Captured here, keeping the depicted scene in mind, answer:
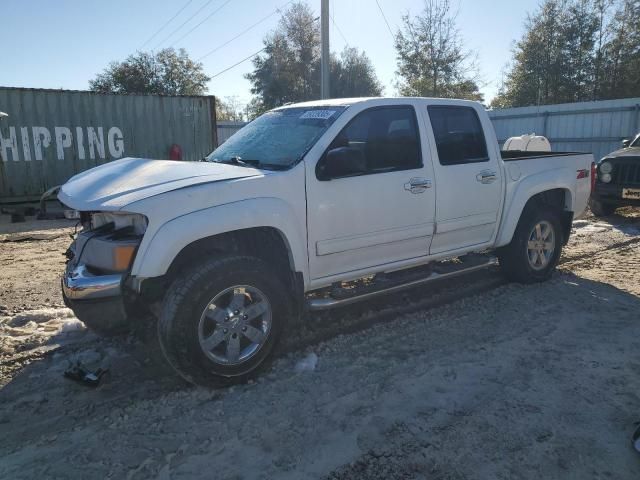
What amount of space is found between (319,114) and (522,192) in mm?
2397

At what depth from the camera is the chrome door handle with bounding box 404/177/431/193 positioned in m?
4.12

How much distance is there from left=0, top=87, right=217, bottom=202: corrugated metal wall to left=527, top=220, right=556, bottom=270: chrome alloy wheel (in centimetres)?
1122

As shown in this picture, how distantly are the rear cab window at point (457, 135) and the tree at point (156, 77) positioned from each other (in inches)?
Result: 1438

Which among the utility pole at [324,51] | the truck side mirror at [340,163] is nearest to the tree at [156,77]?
the utility pole at [324,51]

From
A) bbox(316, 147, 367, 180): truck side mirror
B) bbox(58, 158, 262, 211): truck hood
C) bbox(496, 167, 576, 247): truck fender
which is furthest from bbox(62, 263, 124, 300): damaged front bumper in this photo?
bbox(496, 167, 576, 247): truck fender

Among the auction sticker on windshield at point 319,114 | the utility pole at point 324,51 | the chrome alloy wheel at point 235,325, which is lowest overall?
the chrome alloy wheel at point 235,325

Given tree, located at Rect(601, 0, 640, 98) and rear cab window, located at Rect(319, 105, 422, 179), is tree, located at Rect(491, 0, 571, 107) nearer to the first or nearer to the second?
tree, located at Rect(601, 0, 640, 98)

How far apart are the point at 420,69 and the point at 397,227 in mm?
27540

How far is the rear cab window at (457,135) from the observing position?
4.48 metres

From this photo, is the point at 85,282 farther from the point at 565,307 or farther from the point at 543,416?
the point at 565,307

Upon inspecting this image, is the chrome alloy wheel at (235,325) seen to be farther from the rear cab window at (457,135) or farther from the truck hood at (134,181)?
the rear cab window at (457,135)

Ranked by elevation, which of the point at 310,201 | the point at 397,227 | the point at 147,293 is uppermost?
the point at 310,201

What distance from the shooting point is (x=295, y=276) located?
3.63 metres

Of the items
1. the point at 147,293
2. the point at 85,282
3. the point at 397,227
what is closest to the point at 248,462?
the point at 147,293
